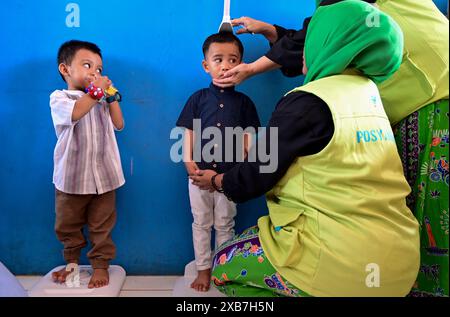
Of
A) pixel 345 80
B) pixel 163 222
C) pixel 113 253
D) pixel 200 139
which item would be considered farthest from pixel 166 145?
pixel 345 80

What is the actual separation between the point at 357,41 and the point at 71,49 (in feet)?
3.02

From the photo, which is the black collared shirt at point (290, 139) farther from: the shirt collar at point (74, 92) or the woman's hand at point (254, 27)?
the shirt collar at point (74, 92)

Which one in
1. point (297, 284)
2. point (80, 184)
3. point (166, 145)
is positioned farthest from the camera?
point (166, 145)

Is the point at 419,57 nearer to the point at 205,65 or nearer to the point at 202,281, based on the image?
the point at 205,65

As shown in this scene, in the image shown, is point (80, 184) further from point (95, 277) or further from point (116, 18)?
point (116, 18)

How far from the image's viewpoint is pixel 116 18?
1.40m

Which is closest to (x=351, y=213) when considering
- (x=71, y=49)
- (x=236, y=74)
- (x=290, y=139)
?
(x=290, y=139)

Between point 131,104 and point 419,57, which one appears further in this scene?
point 131,104

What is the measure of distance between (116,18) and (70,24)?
17 cm

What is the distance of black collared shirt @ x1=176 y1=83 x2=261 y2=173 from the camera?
53.4 inches

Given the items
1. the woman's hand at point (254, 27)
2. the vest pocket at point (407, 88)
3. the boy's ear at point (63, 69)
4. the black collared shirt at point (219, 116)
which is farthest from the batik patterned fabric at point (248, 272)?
the boy's ear at point (63, 69)

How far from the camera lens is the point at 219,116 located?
4.44 ft

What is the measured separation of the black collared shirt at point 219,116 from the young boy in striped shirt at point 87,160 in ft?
0.83

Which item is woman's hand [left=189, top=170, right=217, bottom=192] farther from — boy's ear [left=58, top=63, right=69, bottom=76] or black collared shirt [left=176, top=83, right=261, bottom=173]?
boy's ear [left=58, top=63, right=69, bottom=76]
